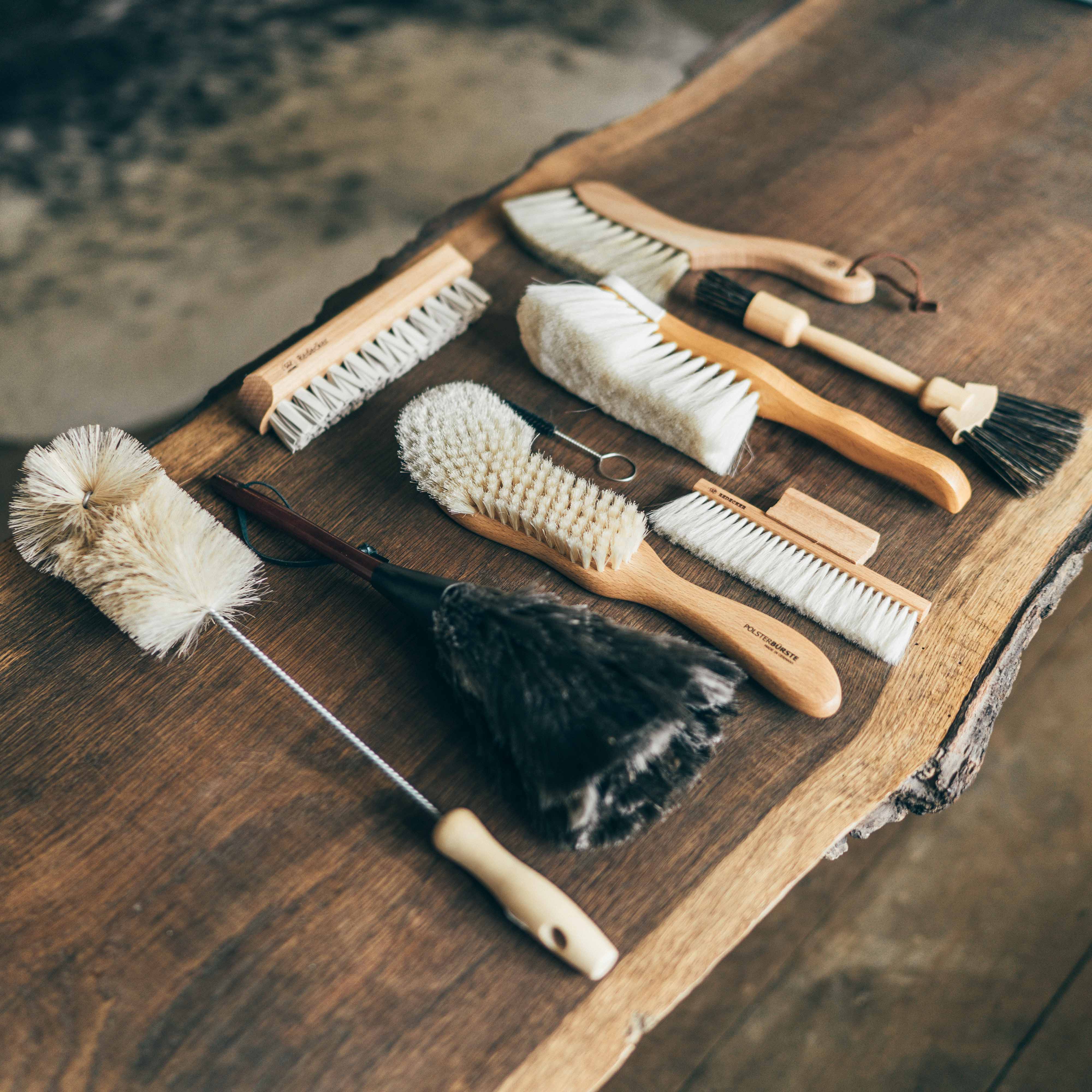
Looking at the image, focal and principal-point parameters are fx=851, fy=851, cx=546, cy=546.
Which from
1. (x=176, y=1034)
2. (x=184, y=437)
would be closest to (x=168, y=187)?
(x=184, y=437)

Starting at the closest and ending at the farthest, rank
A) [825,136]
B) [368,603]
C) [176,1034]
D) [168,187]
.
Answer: [176,1034], [368,603], [825,136], [168,187]

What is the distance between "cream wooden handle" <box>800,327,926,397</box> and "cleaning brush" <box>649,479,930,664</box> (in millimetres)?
235

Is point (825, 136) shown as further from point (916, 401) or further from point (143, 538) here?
point (143, 538)

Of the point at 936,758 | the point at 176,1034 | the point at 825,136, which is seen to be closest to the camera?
the point at 176,1034

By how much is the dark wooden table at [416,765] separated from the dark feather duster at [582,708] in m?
0.05

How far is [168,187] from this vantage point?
2318 mm

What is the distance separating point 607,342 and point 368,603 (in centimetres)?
43

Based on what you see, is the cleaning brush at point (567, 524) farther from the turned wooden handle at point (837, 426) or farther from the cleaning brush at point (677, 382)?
the turned wooden handle at point (837, 426)

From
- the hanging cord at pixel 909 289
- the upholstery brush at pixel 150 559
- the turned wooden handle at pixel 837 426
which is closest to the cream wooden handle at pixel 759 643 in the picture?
the upholstery brush at pixel 150 559

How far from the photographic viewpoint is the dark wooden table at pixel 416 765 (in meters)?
0.73

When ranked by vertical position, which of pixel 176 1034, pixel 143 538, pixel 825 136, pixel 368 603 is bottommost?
pixel 176 1034

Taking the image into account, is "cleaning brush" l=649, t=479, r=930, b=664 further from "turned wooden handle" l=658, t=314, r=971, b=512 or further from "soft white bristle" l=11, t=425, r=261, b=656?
"soft white bristle" l=11, t=425, r=261, b=656

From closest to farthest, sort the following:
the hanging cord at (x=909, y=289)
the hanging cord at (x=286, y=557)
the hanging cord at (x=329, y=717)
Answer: the hanging cord at (x=329, y=717) → the hanging cord at (x=286, y=557) → the hanging cord at (x=909, y=289)

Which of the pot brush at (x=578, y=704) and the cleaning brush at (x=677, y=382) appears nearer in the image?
the pot brush at (x=578, y=704)
